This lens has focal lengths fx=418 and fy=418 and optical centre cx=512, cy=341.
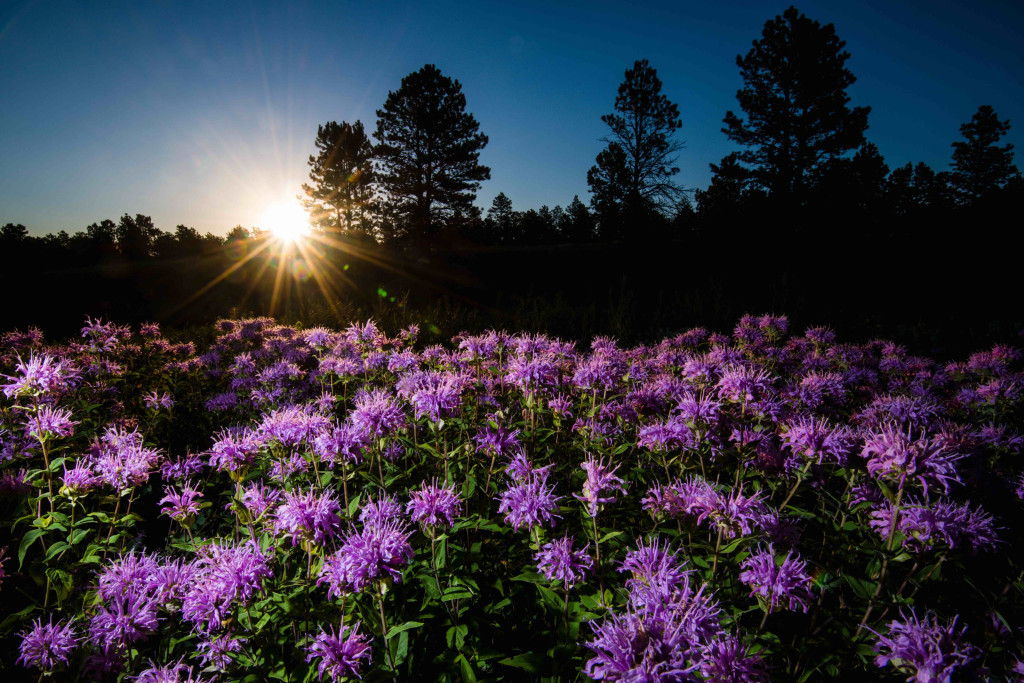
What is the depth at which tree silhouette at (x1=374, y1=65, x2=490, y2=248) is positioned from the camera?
28062 millimetres

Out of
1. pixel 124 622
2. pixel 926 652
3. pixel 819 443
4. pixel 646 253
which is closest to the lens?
pixel 926 652

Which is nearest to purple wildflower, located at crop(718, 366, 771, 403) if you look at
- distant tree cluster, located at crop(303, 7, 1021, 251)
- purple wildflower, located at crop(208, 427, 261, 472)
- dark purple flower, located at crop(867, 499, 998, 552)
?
dark purple flower, located at crop(867, 499, 998, 552)

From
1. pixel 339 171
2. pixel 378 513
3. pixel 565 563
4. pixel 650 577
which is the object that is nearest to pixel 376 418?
Answer: pixel 378 513

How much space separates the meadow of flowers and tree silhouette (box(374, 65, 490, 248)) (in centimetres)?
2780

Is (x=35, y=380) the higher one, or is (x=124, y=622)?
(x=35, y=380)

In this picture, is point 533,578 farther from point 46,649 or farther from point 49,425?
point 49,425

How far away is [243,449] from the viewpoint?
185cm

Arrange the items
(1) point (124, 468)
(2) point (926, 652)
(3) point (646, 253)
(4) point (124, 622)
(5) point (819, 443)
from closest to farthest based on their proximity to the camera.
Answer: (2) point (926, 652) → (4) point (124, 622) → (5) point (819, 443) → (1) point (124, 468) → (3) point (646, 253)

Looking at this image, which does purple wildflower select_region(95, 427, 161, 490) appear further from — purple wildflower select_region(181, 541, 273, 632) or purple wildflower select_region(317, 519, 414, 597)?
purple wildflower select_region(317, 519, 414, 597)

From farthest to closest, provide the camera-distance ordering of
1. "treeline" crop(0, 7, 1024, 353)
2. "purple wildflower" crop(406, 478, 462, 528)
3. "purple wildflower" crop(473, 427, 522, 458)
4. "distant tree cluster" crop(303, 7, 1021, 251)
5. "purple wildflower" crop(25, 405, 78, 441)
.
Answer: "distant tree cluster" crop(303, 7, 1021, 251), "treeline" crop(0, 7, 1024, 353), "purple wildflower" crop(473, 427, 522, 458), "purple wildflower" crop(25, 405, 78, 441), "purple wildflower" crop(406, 478, 462, 528)

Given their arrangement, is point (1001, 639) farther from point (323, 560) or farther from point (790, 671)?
point (323, 560)

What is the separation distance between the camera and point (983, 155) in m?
39.0

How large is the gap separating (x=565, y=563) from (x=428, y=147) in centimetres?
3107

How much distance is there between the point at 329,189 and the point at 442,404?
132 feet
